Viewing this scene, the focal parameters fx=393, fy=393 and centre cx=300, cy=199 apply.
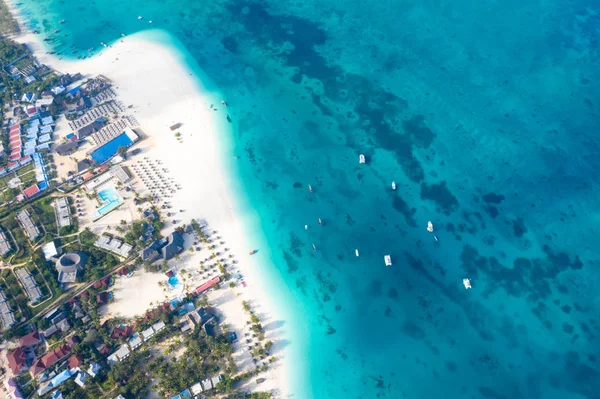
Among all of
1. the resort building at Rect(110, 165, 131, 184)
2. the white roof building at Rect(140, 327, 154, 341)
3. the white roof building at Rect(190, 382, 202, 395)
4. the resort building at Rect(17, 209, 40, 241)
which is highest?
the resort building at Rect(110, 165, 131, 184)

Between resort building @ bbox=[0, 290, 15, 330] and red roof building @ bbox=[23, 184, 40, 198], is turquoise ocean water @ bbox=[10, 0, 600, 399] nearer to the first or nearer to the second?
red roof building @ bbox=[23, 184, 40, 198]

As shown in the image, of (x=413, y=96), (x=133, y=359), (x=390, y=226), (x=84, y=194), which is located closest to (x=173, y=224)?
(x=84, y=194)

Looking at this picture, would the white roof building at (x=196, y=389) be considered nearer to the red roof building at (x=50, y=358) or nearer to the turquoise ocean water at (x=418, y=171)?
the turquoise ocean water at (x=418, y=171)

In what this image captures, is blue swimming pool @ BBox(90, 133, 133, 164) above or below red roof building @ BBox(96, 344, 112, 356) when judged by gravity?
above

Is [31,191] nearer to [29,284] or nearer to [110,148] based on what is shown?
[110,148]

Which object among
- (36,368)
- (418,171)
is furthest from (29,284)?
(418,171)

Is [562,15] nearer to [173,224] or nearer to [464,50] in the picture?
[464,50]

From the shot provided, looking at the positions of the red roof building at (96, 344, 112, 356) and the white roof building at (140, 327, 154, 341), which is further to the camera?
the white roof building at (140, 327, 154, 341)

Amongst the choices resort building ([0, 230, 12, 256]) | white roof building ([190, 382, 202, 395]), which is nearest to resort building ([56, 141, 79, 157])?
resort building ([0, 230, 12, 256])
